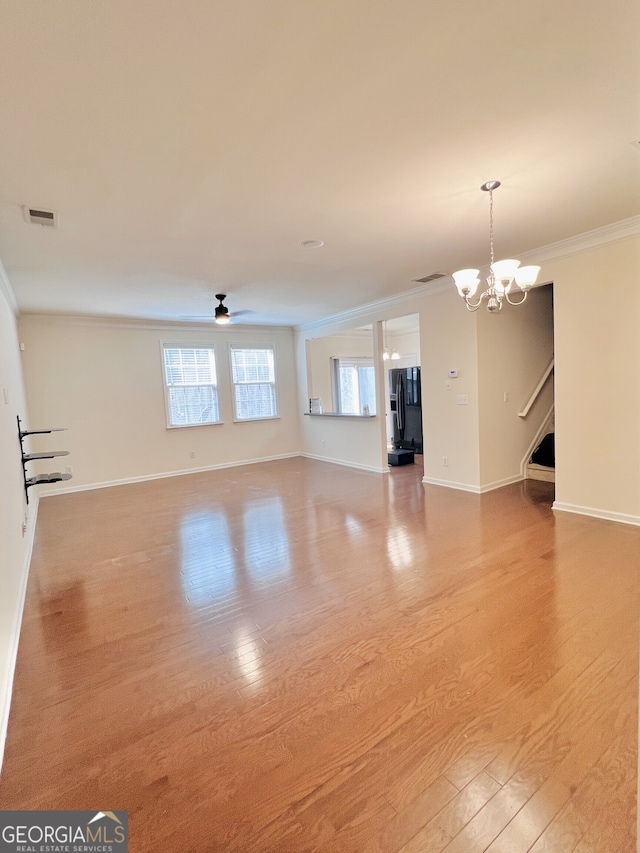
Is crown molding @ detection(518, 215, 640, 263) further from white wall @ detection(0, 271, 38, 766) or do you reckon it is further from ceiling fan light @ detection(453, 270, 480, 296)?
white wall @ detection(0, 271, 38, 766)

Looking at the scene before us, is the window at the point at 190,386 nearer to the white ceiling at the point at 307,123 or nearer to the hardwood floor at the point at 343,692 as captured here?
the white ceiling at the point at 307,123

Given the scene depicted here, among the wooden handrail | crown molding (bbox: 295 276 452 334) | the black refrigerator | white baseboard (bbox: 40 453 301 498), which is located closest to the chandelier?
crown molding (bbox: 295 276 452 334)

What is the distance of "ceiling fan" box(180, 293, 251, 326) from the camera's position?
192 inches

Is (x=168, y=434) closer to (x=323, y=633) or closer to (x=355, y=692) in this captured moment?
(x=323, y=633)

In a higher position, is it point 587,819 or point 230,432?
point 230,432

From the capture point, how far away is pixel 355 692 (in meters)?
1.77

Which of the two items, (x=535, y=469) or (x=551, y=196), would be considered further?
(x=535, y=469)

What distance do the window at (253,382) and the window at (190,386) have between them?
1.40 feet

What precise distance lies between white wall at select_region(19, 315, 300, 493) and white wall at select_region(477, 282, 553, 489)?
4274mm

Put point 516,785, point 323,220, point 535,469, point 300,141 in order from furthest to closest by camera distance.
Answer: point 535,469
point 323,220
point 300,141
point 516,785

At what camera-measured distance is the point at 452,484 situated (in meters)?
5.12

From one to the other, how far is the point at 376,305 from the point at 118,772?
560 centimetres

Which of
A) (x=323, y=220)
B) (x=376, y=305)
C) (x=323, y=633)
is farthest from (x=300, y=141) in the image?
(x=376, y=305)

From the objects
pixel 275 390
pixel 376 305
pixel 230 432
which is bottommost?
pixel 230 432
